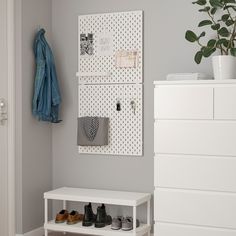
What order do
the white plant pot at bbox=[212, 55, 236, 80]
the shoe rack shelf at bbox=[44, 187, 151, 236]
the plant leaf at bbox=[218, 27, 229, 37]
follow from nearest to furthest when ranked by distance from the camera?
1. the white plant pot at bbox=[212, 55, 236, 80]
2. the plant leaf at bbox=[218, 27, 229, 37]
3. the shoe rack shelf at bbox=[44, 187, 151, 236]

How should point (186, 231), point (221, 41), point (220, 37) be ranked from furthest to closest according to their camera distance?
point (220, 37) < point (221, 41) < point (186, 231)

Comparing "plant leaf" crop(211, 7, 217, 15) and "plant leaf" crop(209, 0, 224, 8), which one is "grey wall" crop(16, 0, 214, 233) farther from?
"plant leaf" crop(209, 0, 224, 8)

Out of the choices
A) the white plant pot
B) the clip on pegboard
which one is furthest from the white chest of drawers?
the clip on pegboard

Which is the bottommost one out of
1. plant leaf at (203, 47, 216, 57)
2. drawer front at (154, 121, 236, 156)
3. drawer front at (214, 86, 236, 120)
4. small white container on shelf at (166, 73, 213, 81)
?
drawer front at (154, 121, 236, 156)

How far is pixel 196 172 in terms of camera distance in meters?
3.48

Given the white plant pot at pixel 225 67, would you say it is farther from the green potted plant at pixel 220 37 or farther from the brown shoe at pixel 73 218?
the brown shoe at pixel 73 218

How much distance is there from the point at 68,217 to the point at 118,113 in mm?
983

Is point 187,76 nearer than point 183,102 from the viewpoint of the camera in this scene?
No

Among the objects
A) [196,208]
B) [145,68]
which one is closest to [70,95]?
[145,68]

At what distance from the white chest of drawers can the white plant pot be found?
0.51 ft

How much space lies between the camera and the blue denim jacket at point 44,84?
422 cm

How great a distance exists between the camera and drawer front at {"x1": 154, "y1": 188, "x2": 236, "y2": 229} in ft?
11.1

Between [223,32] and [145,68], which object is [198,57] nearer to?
[223,32]

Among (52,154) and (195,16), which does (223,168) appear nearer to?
(195,16)
